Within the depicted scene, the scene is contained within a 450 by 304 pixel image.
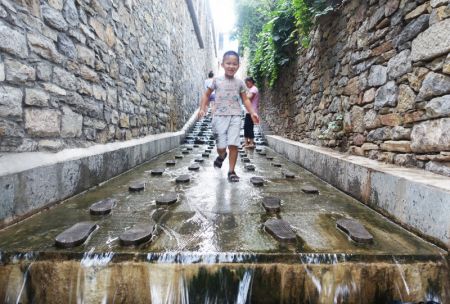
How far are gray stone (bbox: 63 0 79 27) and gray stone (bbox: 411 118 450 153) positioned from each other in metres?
3.31

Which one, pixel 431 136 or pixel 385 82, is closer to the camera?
pixel 431 136

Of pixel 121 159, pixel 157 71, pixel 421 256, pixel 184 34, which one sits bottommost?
pixel 421 256

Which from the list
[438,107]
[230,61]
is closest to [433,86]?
[438,107]

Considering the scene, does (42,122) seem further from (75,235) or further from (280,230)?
(280,230)

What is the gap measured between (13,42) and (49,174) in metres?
1.02

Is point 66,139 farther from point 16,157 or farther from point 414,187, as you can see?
point 414,187

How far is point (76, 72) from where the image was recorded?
2.79 metres

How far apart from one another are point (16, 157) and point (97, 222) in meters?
0.77

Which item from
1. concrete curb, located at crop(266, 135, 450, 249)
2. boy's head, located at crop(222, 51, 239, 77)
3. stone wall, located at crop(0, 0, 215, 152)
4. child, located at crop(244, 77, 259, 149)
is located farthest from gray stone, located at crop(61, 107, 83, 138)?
child, located at crop(244, 77, 259, 149)

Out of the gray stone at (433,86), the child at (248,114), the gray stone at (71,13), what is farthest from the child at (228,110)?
the child at (248,114)

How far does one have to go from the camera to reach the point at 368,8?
3182 millimetres

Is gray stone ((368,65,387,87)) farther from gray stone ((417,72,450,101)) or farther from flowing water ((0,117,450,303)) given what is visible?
flowing water ((0,117,450,303))

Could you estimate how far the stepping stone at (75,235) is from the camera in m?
1.60

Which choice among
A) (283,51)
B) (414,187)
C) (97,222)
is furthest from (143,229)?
(283,51)
